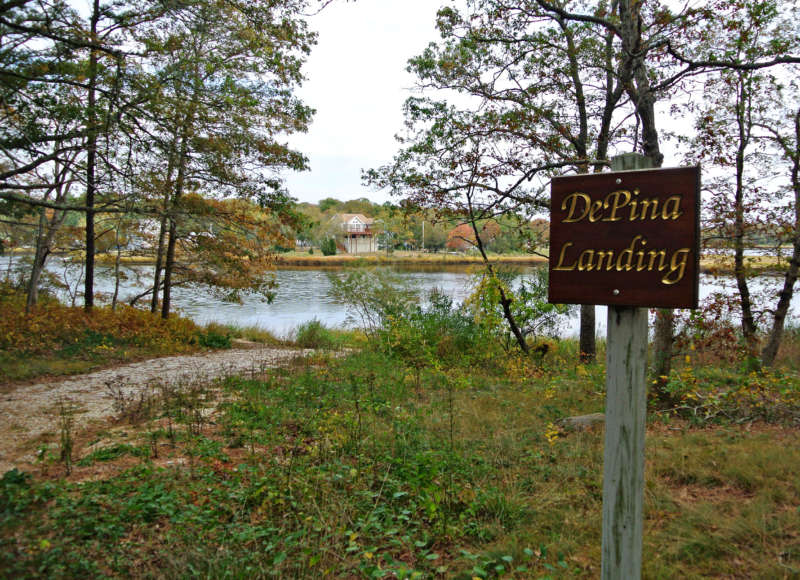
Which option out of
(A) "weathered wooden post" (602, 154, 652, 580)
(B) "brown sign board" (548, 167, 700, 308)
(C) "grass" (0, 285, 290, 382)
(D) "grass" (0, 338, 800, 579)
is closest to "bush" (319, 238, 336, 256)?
(C) "grass" (0, 285, 290, 382)

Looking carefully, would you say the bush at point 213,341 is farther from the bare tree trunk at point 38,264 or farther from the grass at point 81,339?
the bare tree trunk at point 38,264

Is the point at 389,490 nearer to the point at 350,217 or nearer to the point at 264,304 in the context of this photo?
the point at 264,304

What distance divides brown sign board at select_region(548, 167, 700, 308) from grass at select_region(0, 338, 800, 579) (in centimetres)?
161

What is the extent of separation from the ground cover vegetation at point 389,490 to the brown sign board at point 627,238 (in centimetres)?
159

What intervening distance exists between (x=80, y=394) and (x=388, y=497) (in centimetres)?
546

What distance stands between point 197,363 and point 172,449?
227 inches

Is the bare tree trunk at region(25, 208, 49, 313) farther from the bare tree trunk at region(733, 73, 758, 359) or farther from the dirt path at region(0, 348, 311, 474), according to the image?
the bare tree trunk at region(733, 73, 758, 359)

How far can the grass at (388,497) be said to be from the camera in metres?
2.80

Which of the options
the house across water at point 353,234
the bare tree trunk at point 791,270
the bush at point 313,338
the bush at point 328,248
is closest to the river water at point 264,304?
the bush at point 313,338

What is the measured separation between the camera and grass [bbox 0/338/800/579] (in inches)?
110

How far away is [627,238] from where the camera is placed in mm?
2336

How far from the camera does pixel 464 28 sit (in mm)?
8422

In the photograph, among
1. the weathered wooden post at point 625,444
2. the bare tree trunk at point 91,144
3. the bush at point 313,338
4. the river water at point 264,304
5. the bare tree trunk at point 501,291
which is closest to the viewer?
the weathered wooden post at point 625,444

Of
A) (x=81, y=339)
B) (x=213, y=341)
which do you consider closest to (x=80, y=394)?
(x=81, y=339)
